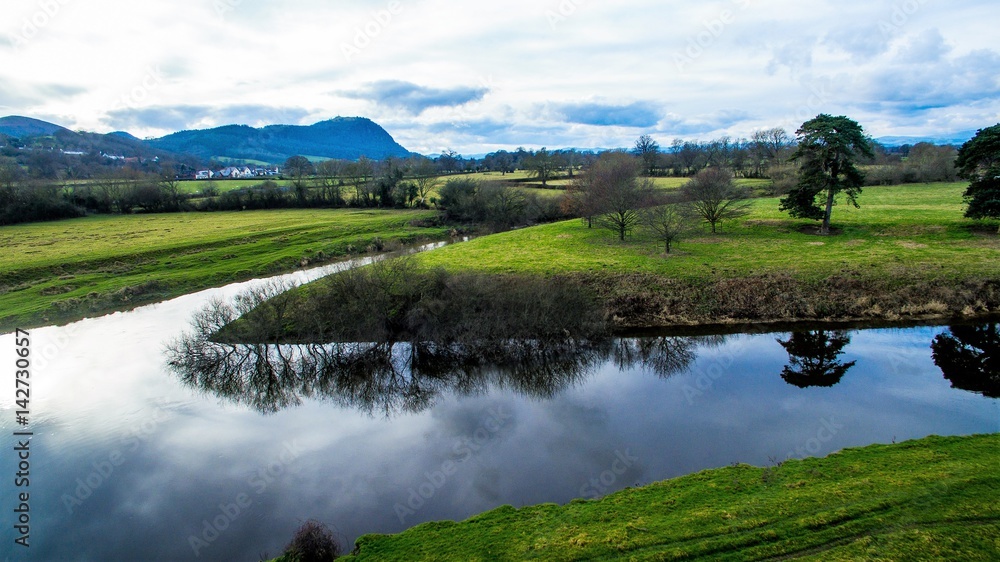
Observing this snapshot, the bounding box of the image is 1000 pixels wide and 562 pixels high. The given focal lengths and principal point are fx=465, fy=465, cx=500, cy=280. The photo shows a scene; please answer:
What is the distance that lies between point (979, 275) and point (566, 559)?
37012mm

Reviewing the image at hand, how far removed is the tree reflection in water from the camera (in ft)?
75.6

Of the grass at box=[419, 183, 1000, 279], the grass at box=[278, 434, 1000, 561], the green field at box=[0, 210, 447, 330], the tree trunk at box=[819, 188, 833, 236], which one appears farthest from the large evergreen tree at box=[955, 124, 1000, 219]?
the green field at box=[0, 210, 447, 330]

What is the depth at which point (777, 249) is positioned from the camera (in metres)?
39.4

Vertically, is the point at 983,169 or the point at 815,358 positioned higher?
the point at 983,169

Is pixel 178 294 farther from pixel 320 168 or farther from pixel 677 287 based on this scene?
pixel 320 168

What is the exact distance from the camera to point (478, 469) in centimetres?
1650

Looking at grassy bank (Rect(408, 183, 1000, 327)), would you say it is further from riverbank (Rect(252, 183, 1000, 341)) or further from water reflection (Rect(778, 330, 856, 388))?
water reflection (Rect(778, 330, 856, 388))

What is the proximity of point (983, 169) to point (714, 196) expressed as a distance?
65.7 ft

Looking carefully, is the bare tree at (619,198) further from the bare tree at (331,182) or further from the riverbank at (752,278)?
the bare tree at (331,182)

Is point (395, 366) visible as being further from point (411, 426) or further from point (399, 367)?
point (411, 426)

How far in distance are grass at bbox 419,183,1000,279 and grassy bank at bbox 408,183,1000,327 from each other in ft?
0.30

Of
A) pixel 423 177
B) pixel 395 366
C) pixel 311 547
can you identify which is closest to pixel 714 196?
pixel 395 366

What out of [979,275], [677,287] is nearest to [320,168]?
[677,287]

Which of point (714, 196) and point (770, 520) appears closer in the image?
point (770, 520)
